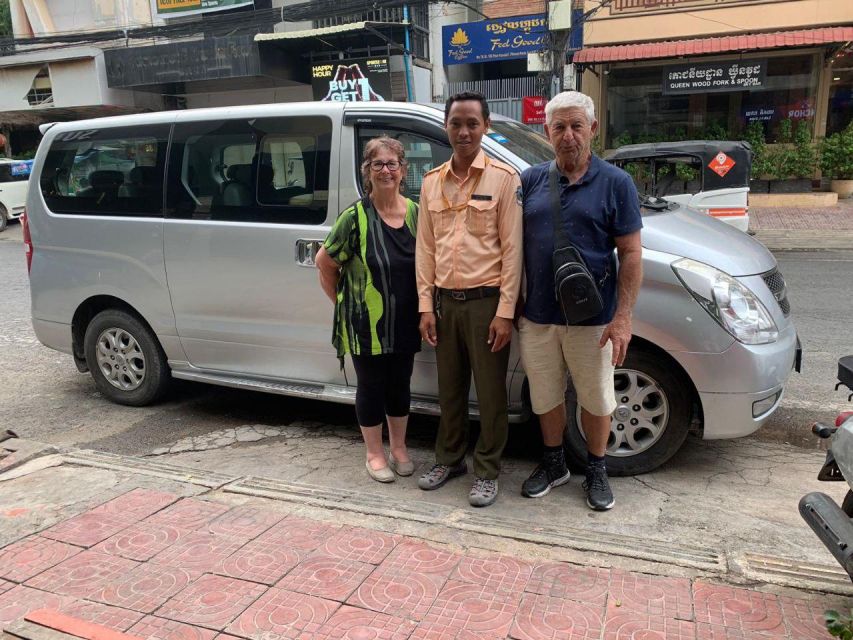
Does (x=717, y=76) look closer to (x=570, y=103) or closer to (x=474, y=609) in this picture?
(x=570, y=103)

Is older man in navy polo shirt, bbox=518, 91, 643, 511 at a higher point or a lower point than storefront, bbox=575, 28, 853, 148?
lower

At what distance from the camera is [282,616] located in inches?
102

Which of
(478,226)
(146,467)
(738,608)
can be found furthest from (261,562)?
(738,608)

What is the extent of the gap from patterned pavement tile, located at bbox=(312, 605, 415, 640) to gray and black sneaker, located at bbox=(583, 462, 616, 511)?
1249 millimetres

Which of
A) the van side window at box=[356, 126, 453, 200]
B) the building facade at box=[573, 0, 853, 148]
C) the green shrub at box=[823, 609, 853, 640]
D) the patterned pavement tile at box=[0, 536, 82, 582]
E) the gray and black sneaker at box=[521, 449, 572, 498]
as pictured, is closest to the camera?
the green shrub at box=[823, 609, 853, 640]

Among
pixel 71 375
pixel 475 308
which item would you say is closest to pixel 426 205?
A: pixel 475 308

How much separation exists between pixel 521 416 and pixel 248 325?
5.85ft

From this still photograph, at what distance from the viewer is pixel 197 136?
4508mm

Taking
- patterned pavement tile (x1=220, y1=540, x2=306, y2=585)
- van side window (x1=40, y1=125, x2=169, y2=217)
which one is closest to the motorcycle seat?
patterned pavement tile (x1=220, y1=540, x2=306, y2=585)

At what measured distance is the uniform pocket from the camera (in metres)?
3.22

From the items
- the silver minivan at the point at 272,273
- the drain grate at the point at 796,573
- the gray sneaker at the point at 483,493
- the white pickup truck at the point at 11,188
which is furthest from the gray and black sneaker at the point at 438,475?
the white pickup truck at the point at 11,188

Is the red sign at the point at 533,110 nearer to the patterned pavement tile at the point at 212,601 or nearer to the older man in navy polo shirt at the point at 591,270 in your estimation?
the older man in navy polo shirt at the point at 591,270

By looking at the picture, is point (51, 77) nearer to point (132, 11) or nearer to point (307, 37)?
point (132, 11)

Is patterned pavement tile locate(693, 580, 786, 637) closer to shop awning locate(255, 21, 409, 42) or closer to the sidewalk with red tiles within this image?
the sidewalk with red tiles
